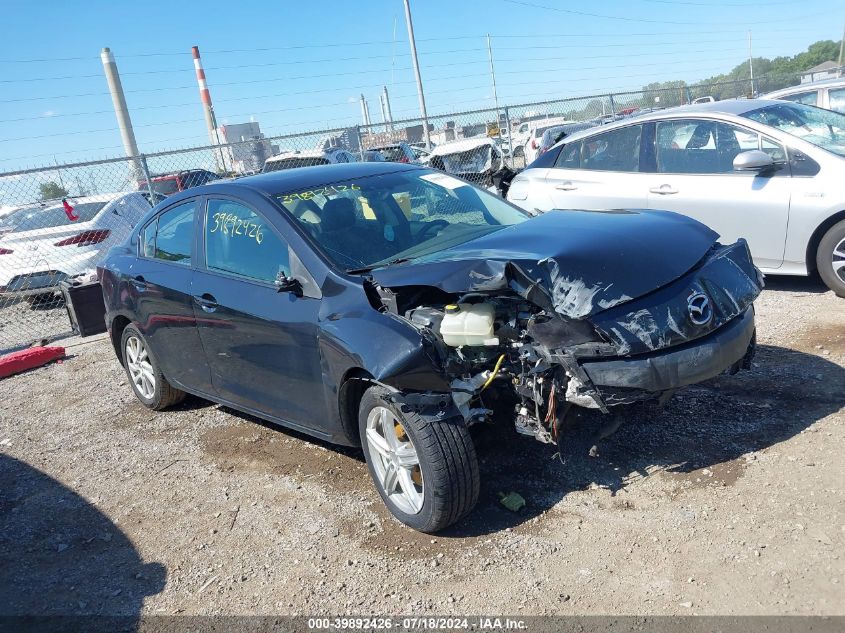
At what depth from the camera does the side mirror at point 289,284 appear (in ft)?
13.1

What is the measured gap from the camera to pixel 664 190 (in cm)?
686

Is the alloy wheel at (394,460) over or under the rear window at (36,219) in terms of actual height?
under

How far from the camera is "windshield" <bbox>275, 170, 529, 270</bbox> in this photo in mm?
4156

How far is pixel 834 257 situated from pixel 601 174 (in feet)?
7.34

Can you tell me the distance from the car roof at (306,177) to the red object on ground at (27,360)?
4.30 metres

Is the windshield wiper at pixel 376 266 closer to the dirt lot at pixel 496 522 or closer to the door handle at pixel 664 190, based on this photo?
the dirt lot at pixel 496 522

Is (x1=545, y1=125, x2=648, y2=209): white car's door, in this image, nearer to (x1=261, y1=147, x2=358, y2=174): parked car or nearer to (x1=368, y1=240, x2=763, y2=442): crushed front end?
(x1=368, y1=240, x2=763, y2=442): crushed front end

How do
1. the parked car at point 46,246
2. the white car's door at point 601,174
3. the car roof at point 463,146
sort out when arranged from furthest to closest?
1. the car roof at point 463,146
2. the parked car at point 46,246
3. the white car's door at point 601,174

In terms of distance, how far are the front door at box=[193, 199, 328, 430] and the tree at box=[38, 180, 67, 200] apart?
7.17 meters

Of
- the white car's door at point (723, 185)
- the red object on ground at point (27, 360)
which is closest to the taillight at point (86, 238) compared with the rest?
the red object on ground at point (27, 360)

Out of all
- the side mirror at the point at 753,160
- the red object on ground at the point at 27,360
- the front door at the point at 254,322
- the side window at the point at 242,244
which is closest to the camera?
the front door at the point at 254,322

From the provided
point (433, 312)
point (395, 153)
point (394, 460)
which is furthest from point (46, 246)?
point (433, 312)

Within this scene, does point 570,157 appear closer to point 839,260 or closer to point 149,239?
point 839,260

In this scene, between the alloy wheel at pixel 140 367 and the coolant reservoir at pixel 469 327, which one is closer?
the coolant reservoir at pixel 469 327
